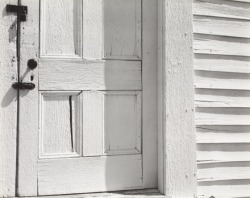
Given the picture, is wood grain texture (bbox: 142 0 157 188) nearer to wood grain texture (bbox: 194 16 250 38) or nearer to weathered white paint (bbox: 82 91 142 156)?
weathered white paint (bbox: 82 91 142 156)

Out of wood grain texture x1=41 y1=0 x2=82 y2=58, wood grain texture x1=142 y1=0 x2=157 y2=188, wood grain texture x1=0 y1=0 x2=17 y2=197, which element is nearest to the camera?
wood grain texture x1=0 y1=0 x2=17 y2=197

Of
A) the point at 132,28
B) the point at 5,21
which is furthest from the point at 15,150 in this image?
the point at 132,28

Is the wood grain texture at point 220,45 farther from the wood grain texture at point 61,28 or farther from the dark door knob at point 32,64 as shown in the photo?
the dark door knob at point 32,64

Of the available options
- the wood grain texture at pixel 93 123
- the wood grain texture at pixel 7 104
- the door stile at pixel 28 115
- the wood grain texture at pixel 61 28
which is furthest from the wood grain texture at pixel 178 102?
the wood grain texture at pixel 7 104

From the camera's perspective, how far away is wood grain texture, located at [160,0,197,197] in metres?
2.03

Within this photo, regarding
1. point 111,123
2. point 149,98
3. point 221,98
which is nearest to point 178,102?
point 149,98

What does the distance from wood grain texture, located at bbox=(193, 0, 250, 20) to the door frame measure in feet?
0.32

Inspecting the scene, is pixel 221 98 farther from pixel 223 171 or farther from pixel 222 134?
pixel 223 171

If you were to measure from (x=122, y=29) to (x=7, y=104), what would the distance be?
89 cm

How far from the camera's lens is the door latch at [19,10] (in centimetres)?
192

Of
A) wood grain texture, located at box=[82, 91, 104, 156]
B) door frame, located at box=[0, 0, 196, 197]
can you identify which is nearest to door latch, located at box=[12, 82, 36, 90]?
wood grain texture, located at box=[82, 91, 104, 156]

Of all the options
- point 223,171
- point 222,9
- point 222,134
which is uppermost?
point 222,9

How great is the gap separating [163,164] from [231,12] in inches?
47.2

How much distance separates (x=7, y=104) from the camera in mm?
1894
